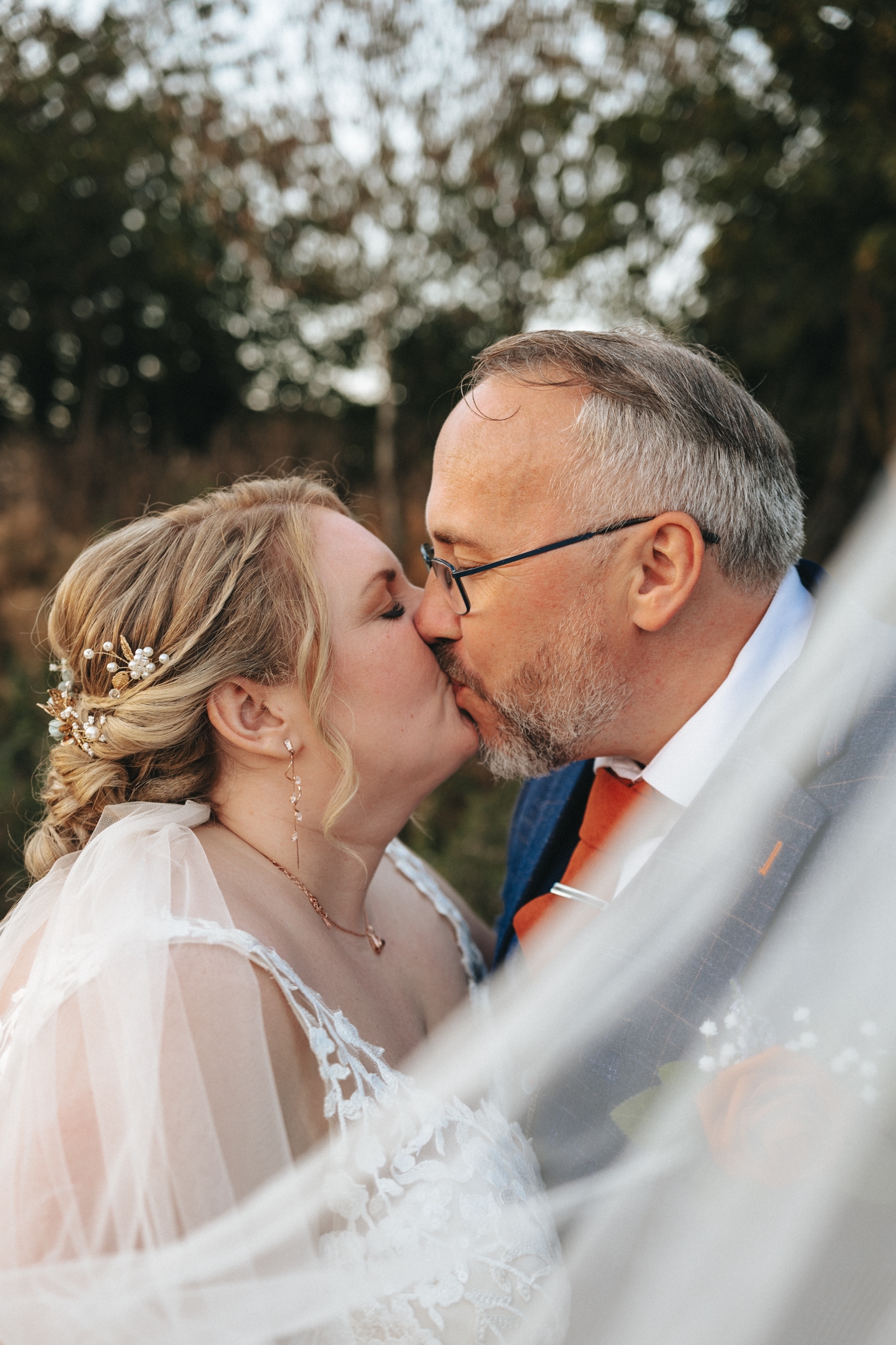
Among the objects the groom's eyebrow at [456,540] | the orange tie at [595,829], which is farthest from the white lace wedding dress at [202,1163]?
the groom's eyebrow at [456,540]

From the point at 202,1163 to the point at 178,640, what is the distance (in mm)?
1177

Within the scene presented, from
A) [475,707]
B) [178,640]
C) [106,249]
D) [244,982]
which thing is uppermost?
[106,249]

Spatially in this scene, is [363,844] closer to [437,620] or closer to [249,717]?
[249,717]

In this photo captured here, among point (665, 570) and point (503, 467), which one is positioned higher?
point (503, 467)

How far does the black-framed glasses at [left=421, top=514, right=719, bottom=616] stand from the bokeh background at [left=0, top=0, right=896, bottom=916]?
0.84m

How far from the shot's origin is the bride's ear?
7.90 ft

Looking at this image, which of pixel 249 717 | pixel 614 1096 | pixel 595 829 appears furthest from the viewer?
pixel 595 829

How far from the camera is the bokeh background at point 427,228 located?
238 inches

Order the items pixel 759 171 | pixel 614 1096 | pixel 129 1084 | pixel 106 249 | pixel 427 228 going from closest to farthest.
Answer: pixel 129 1084, pixel 614 1096, pixel 759 171, pixel 427 228, pixel 106 249

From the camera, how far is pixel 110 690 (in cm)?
243

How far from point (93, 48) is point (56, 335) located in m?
8.60

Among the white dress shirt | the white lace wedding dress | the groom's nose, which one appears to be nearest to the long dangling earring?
the white lace wedding dress

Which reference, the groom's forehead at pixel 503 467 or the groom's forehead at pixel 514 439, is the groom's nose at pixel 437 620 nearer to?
the groom's forehead at pixel 503 467

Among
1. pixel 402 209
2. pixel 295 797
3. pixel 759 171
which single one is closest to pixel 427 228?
pixel 402 209
